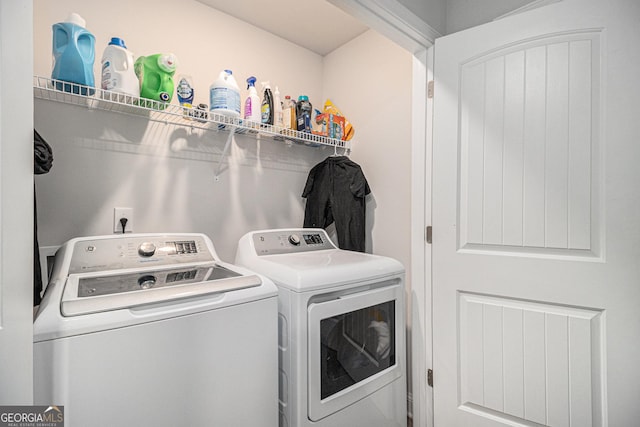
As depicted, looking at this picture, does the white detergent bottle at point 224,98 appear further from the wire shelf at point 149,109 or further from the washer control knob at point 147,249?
the washer control knob at point 147,249

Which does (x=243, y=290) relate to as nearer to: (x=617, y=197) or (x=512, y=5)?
(x=617, y=197)

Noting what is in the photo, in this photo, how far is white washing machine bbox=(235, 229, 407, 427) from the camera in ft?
4.04

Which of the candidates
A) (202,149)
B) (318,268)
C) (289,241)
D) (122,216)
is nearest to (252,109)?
(202,149)

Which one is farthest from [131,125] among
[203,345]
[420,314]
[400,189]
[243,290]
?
[420,314]

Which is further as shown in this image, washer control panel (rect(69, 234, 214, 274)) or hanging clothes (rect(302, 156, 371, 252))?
hanging clothes (rect(302, 156, 371, 252))

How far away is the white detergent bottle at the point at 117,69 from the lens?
132 centimetres

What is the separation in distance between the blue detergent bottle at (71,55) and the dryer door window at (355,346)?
1414 millimetres

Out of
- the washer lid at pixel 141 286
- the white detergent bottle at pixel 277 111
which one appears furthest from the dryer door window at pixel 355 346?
the white detergent bottle at pixel 277 111

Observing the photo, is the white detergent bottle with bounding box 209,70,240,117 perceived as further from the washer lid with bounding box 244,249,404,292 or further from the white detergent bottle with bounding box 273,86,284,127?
the washer lid with bounding box 244,249,404,292

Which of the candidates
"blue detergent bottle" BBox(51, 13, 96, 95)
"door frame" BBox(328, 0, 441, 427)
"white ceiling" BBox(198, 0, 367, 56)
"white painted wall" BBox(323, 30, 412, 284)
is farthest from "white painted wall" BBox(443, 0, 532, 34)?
"blue detergent bottle" BBox(51, 13, 96, 95)

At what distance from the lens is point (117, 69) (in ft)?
4.39

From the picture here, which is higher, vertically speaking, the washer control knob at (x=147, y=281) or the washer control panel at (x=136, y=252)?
the washer control panel at (x=136, y=252)

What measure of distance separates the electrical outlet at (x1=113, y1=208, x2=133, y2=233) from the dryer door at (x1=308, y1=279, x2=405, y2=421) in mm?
1081

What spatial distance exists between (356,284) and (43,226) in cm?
145
